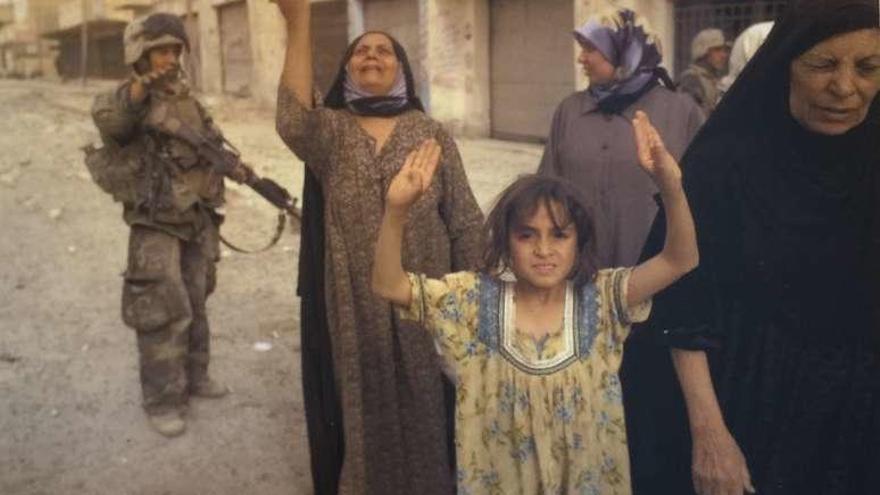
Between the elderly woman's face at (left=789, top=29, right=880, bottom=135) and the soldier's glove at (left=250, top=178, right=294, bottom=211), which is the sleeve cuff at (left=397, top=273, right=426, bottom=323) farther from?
the soldier's glove at (left=250, top=178, right=294, bottom=211)

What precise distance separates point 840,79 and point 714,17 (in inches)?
337

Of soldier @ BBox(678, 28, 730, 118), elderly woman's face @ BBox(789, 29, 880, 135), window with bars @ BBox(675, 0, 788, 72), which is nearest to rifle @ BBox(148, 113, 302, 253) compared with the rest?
elderly woman's face @ BBox(789, 29, 880, 135)

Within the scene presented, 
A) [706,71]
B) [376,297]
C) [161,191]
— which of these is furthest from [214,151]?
[706,71]

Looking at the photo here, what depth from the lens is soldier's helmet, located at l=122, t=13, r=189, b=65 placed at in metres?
3.81

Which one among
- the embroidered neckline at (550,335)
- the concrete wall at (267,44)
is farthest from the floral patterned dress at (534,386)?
the concrete wall at (267,44)

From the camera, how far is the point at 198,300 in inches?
170

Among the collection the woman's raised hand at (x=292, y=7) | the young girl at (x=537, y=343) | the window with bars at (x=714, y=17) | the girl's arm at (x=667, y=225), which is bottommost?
the young girl at (x=537, y=343)

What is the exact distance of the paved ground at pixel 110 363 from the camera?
380 cm

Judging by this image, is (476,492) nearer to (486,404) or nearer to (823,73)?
(486,404)

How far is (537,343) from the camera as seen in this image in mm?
2215

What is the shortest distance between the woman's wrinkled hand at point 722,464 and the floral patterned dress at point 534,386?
0.60 ft

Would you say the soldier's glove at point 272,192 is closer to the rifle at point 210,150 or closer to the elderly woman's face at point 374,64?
the rifle at point 210,150

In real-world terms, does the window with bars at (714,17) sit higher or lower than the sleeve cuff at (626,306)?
higher

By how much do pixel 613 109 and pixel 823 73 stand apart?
1.79 meters
